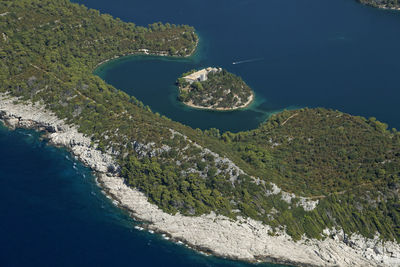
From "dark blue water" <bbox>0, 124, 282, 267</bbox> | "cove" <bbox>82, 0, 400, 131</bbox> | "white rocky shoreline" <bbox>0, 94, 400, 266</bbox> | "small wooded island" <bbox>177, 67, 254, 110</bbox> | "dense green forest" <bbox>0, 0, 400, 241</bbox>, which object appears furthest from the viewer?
"small wooded island" <bbox>177, 67, 254, 110</bbox>

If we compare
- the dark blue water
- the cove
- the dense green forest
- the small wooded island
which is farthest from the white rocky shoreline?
the small wooded island

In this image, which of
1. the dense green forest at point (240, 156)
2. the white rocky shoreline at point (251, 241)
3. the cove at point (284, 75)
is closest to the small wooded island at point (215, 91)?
the cove at point (284, 75)

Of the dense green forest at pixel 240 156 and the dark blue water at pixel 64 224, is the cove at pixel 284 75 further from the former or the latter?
the dark blue water at pixel 64 224

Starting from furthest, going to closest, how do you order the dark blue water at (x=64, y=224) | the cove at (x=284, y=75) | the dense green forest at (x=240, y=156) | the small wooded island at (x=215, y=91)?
the small wooded island at (x=215, y=91)
the cove at (x=284, y=75)
the dense green forest at (x=240, y=156)
the dark blue water at (x=64, y=224)

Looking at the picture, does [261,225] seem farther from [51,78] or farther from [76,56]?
[76,56]

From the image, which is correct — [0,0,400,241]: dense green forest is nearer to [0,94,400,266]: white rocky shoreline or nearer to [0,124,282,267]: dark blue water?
[0,94,400,266]: white rocky shoreline

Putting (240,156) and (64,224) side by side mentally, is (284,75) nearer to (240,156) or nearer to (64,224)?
→ (240,156)
